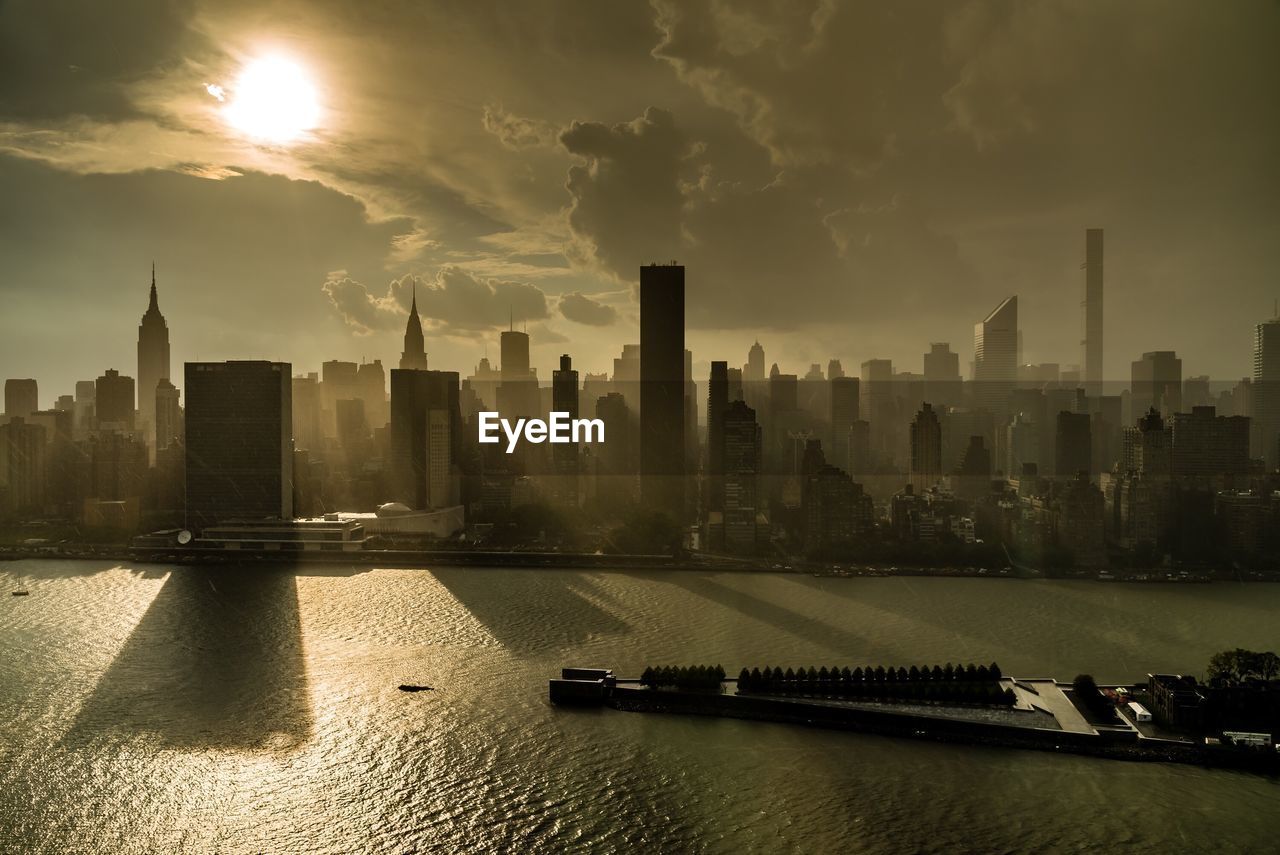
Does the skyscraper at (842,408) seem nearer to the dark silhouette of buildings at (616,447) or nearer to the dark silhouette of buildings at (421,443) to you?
the dark silhouette of buildings at (616,447)

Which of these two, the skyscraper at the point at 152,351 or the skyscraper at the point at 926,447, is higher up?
the skyscraper at the point at 152,351

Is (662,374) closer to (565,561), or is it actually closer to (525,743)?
(565,561)

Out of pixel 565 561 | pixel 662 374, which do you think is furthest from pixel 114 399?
pixel 565 561

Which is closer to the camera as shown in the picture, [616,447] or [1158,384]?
[1158,384]

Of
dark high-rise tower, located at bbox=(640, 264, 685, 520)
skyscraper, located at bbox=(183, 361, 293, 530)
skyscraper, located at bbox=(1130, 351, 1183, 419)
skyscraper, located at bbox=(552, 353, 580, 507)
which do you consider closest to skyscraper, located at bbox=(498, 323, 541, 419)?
skyscraper, located at bbox=(552, 353, 580, 507)

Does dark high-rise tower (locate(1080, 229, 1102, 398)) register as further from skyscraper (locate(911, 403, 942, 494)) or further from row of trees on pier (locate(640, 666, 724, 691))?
row of trees on pier (locate(640, 666, 724, 691))

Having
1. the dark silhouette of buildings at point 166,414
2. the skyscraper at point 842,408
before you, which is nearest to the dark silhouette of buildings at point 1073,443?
the skyscraper at point 842,408
